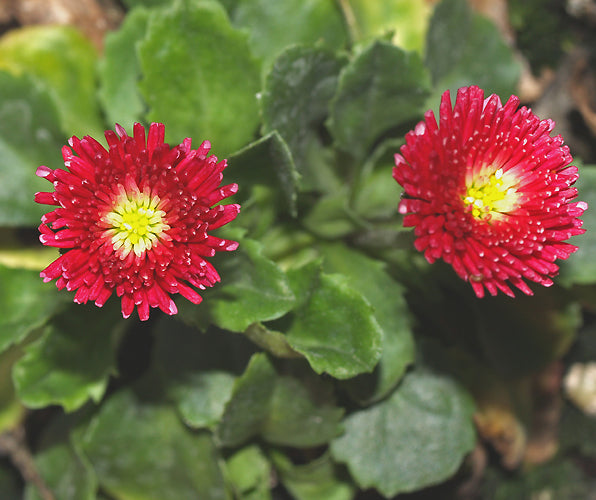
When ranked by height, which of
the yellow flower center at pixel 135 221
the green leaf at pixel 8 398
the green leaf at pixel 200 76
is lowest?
the yellow flower center at pixel 135 221

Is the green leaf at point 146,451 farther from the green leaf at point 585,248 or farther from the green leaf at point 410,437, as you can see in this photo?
the green leaf at point 585,248

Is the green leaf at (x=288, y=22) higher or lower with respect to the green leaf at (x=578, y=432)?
higher

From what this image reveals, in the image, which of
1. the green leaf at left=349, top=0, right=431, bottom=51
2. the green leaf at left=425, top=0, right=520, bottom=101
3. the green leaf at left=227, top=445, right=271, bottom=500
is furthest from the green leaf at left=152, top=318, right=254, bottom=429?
the green leaf at left=349, top=0, right=431, bottom=51

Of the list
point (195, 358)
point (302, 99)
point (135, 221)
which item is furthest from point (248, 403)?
point (302, 99)

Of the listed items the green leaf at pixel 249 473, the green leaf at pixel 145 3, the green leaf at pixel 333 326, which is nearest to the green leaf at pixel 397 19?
the green leaf at pixel 145 3

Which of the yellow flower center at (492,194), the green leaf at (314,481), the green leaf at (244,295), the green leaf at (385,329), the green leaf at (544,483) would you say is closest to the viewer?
the yellow flower center at (492,194)

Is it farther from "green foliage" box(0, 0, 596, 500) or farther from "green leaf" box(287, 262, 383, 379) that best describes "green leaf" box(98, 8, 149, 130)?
"green leaf" box(287, 262, 383, 379)

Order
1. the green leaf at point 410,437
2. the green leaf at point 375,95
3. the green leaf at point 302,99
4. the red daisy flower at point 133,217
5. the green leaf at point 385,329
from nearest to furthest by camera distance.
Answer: the red daisy flower at point 133,217
the green leaf at point 302,99
the green leaf at point 375,95
the green leaf at point 385,329
the green leaf at point 410,437
